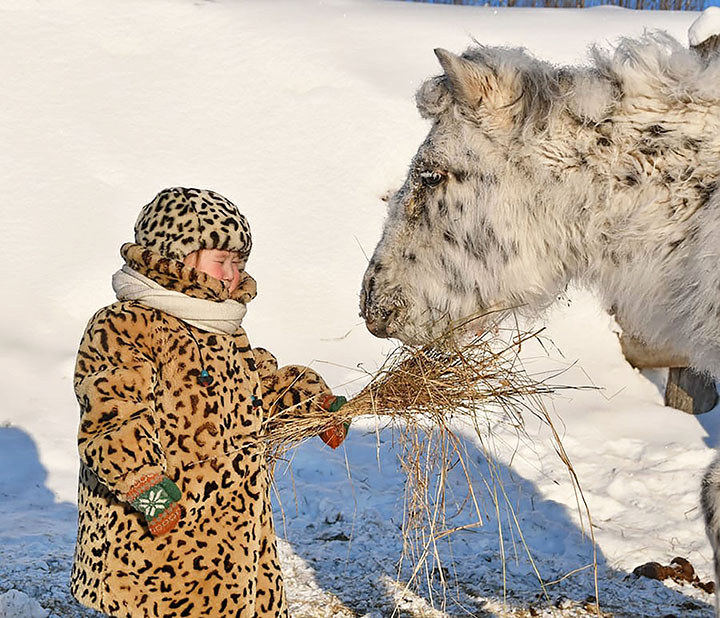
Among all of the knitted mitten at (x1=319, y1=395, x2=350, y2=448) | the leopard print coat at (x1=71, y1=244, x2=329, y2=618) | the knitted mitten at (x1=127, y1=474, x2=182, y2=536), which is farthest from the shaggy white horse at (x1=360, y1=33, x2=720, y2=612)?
the knitted mitten at (x1=127, y1=474, x2=182, y2=536)

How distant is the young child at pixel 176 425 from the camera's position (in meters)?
2.54

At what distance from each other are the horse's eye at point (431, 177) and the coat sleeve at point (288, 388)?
0.88 m

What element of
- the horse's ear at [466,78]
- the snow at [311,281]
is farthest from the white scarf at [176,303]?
the horse's ear at [466,78]

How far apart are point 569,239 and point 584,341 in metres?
6.43

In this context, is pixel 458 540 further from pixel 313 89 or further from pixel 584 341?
pixel 313 89

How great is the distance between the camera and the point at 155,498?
2.42m

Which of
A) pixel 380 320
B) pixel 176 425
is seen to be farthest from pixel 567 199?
pixel 176 425

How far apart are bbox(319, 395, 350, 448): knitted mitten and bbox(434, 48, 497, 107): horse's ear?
117cm

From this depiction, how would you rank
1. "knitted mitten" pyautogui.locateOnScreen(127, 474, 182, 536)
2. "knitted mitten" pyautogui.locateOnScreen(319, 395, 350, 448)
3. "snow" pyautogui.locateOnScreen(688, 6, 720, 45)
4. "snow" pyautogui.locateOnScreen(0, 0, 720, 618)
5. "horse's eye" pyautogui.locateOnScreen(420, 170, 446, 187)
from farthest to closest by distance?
1. "snow" pyautogui.locateOnScreen(688, 6, 720, 45)
2. "snow" pyautogui.locateOnScreen(0, 0, 720, 618)
3. "knitted mitten" pyautogui.locateOnScreen(319, 395, 350, 448)
4. "horse's eye" pyautogui.locateOnScreen(420, 170, 446, 187)
5. "knitted mitten" pyautogui.locateOnScreen(127, 474, 182, 536)

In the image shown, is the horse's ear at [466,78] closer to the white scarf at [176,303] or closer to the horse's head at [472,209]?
the horse's head at [472,209]

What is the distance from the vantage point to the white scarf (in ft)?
8.95

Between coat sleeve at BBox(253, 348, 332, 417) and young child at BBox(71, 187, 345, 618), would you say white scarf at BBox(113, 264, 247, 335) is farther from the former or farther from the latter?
coat sleeve at BBox(253, 348, 332, 417)

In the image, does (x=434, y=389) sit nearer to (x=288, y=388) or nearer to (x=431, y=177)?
(x=288, y=388)

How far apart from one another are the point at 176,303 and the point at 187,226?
27 centimetres
